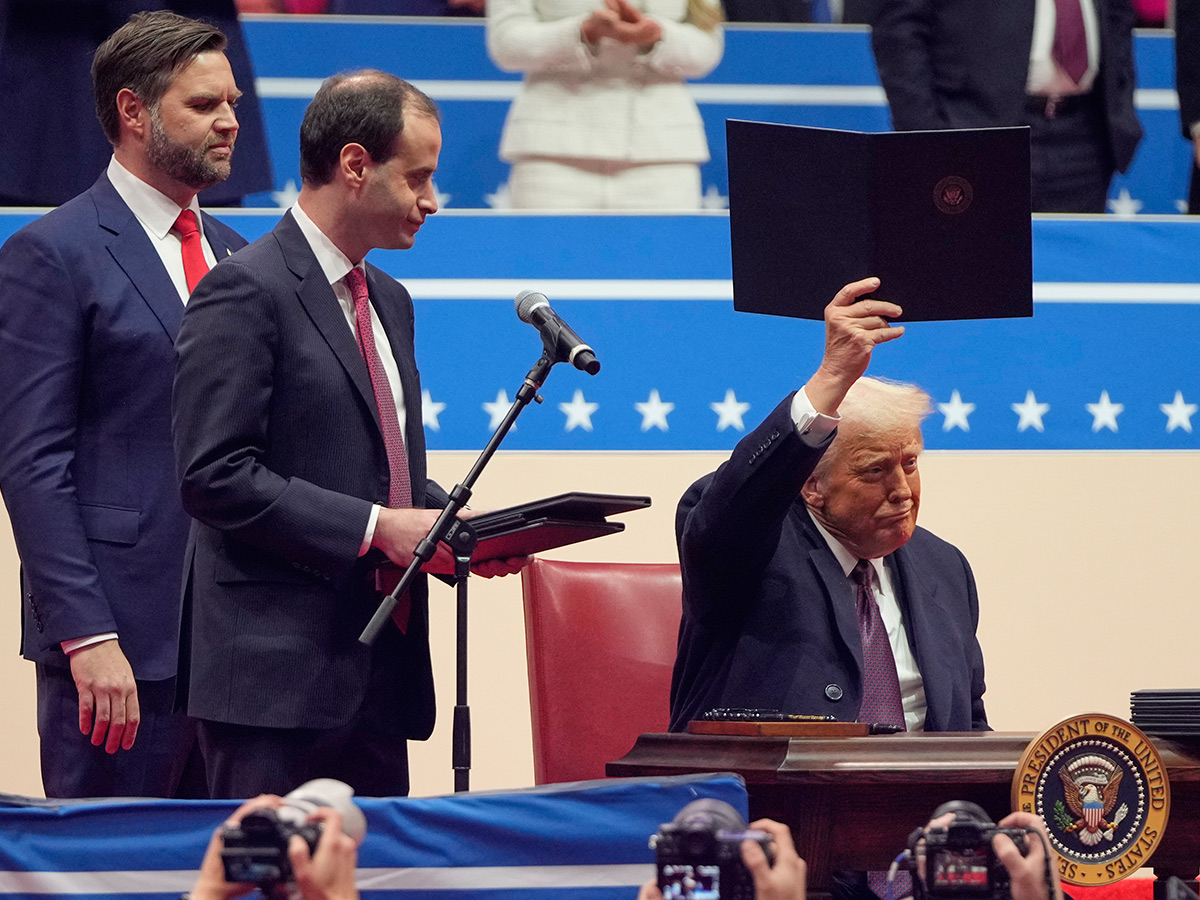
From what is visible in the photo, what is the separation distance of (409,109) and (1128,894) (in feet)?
6.43

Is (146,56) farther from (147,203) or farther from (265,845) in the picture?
(265,845)

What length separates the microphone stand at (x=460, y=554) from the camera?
2154 mm

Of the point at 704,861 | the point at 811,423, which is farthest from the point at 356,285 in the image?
the point at 704,861

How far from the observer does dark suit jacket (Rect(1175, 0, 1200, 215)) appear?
164 inches

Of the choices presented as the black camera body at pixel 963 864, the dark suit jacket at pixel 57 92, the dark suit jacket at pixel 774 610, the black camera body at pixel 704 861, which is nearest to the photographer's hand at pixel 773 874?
the black camera body at pixel 704 861

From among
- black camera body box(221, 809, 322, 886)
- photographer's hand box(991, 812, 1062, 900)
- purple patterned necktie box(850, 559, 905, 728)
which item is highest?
purple patterned necktie box(850, 559, 905, 728)

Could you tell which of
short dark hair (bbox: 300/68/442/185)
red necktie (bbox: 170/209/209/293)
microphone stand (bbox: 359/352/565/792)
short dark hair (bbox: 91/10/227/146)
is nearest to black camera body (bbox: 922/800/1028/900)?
microphone stand (bbox: 359/352/565/792)

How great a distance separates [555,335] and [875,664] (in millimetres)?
798

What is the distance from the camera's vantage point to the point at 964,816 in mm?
1408

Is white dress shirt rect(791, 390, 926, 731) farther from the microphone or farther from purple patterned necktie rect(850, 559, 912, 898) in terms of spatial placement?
the microphone

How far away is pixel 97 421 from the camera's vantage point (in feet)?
8.52

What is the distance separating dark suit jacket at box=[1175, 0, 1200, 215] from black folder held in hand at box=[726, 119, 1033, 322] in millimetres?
1976

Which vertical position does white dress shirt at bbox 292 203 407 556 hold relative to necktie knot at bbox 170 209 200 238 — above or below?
below

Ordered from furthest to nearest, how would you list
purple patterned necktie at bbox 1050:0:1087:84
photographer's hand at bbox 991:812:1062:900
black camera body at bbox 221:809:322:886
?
1. purple patterned necktie at bbox 1050:0:1087:84
2. photographer's hand at bbox 991:812:1062:900
3. black camera body at bbox 221:809:322:886
